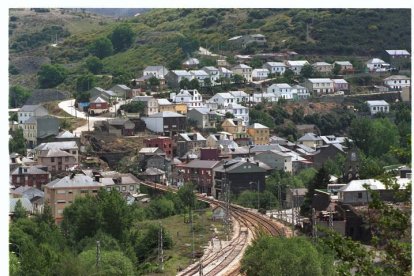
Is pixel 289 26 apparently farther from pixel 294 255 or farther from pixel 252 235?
pixel 294 255

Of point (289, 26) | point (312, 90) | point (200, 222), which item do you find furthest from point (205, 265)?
point (289, 26)

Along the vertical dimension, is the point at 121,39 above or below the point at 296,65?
above

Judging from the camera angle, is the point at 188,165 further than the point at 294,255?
Yes

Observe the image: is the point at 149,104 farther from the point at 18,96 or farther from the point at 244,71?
the point at 244,71

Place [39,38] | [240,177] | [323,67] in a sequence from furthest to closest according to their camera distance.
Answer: [39,38] < [323,67] < [240,177]

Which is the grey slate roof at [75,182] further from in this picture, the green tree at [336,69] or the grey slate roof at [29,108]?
the green tree at [336,69]

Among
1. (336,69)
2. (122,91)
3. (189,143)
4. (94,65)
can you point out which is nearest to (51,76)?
(94,65)

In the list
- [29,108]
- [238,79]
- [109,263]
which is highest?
[238,79]
